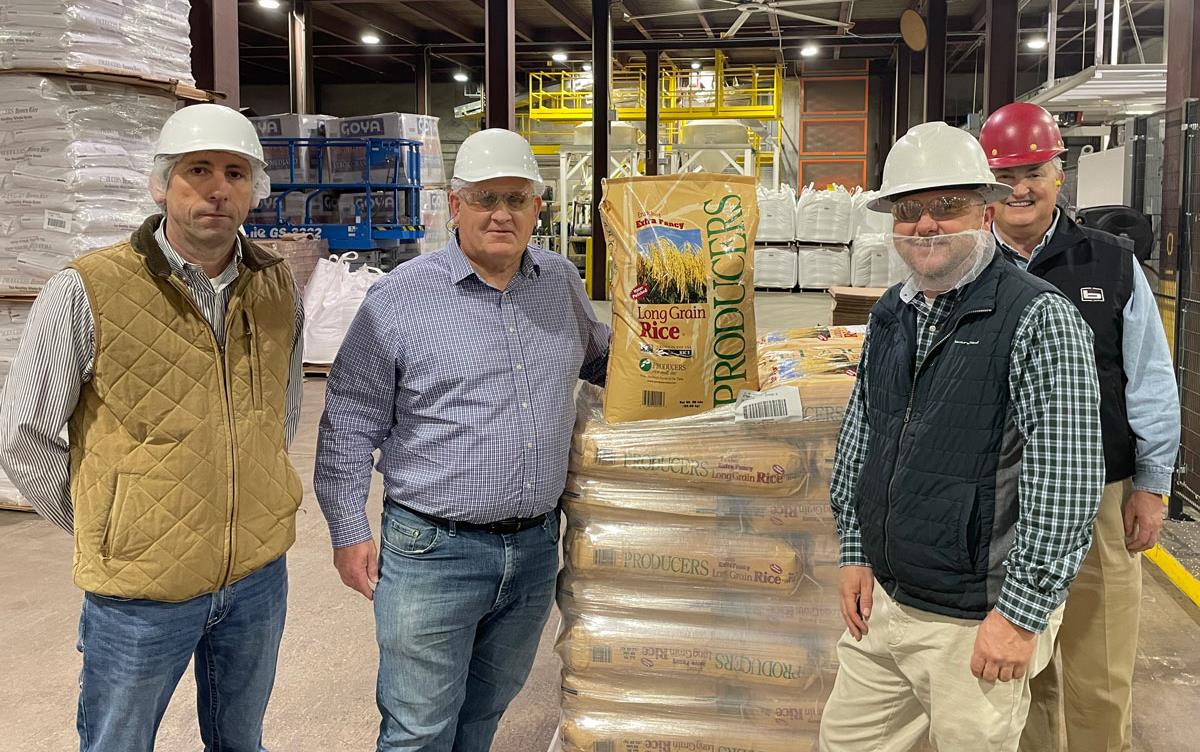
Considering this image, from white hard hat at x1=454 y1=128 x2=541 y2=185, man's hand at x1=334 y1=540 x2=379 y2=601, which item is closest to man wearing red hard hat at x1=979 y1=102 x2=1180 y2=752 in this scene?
white hard hat at x1=454 y1=128 x2=541 y2=185

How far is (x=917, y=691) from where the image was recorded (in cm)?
192

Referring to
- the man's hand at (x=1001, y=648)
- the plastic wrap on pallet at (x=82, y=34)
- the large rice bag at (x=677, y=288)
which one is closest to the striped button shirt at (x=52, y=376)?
the large rice bag at (x=677, y=288)

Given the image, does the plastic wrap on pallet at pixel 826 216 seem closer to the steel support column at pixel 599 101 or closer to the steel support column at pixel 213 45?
the steel support column at pixel 599 101

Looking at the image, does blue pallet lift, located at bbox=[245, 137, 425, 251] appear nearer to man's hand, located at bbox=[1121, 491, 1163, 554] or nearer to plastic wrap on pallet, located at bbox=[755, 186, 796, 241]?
plastic wrap on pallet, located at bbox=[755, 186, 796, 241]

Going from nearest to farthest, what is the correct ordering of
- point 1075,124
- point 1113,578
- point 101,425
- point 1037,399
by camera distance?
1. point 1037,399
2. point 101,425
3. point 1113,578
4. point 1075,124

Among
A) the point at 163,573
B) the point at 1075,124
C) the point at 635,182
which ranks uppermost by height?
the point at 1075,124

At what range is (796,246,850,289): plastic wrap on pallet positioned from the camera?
16.5 metres

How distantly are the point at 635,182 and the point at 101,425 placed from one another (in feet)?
4.16

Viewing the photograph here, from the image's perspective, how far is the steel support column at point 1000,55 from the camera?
955 cm

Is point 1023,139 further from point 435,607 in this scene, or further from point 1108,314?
point 435,607

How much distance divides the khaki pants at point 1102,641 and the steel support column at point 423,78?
62.0 ft

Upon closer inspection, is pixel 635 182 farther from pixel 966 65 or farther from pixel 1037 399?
pixel 966 65

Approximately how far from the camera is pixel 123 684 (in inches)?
75.3

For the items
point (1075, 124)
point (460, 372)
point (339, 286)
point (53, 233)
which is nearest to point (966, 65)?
point (1075, 124)
